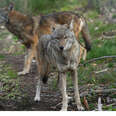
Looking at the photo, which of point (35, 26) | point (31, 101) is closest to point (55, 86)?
point (31, 101)

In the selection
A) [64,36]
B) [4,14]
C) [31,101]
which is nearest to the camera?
[64,36]

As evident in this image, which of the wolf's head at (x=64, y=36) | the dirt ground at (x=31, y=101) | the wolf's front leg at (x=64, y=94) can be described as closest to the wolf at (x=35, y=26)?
the dirt ground at (x=31, y=101)

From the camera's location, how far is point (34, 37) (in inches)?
290

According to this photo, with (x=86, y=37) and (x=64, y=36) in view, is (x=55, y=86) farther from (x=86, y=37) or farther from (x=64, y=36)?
(x=64, y=36)

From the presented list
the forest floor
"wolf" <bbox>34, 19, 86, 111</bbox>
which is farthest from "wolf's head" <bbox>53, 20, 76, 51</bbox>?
the forest floor

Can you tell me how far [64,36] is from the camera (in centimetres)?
418

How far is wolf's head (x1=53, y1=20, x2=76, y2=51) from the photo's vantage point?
163 inches

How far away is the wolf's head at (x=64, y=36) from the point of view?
13.6 ft

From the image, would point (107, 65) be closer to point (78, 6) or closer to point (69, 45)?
point (69, 45)

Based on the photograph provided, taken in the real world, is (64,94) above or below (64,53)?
below

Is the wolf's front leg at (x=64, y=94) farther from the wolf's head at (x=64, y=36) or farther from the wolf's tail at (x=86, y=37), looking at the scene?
the wolf's tail at (x=86, y=37)

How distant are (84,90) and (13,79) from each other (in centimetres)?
214

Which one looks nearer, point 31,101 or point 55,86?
point 31,101

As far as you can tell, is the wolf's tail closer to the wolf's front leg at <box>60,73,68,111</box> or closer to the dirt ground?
the dirt ground
